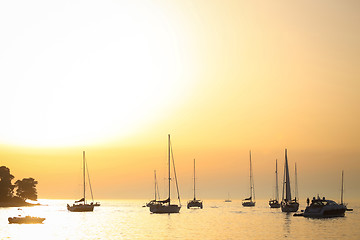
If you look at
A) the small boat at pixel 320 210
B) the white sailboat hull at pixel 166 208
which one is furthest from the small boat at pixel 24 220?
the small boat at pixel 320 210

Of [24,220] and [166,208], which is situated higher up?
[166,208]

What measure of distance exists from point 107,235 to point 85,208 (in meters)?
86.2

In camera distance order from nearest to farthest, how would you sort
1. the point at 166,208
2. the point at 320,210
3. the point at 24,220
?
the point at 24,220, the point at 320,210, the point at 166,208

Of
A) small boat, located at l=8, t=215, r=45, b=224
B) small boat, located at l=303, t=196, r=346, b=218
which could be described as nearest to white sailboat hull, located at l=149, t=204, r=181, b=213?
small boat, located at l=303, t=196, r=346, b=218

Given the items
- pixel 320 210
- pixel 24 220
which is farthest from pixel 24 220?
pixel 320 210

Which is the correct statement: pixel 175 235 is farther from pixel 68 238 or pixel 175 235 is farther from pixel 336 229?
pixel 336 229

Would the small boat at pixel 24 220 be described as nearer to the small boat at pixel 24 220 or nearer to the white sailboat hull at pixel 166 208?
the small boat at pixel 24 220

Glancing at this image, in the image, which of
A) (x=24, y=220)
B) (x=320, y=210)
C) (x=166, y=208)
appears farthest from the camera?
(x=166, y=208)

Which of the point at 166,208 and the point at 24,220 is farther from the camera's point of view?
the point at 166,208

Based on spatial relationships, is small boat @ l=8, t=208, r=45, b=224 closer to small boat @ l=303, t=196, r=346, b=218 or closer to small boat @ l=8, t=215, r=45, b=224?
small boat @ l=8, t=215, r=45, b=224

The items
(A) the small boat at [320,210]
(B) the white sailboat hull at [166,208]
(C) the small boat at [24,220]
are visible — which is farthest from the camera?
(B) the white sailboat hull at [166,208]

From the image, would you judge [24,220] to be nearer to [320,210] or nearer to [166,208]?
[166,208]

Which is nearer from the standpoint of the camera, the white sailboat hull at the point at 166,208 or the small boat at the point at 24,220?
the small boat at the point at 24,220

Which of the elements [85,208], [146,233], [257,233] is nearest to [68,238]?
[146,233]
